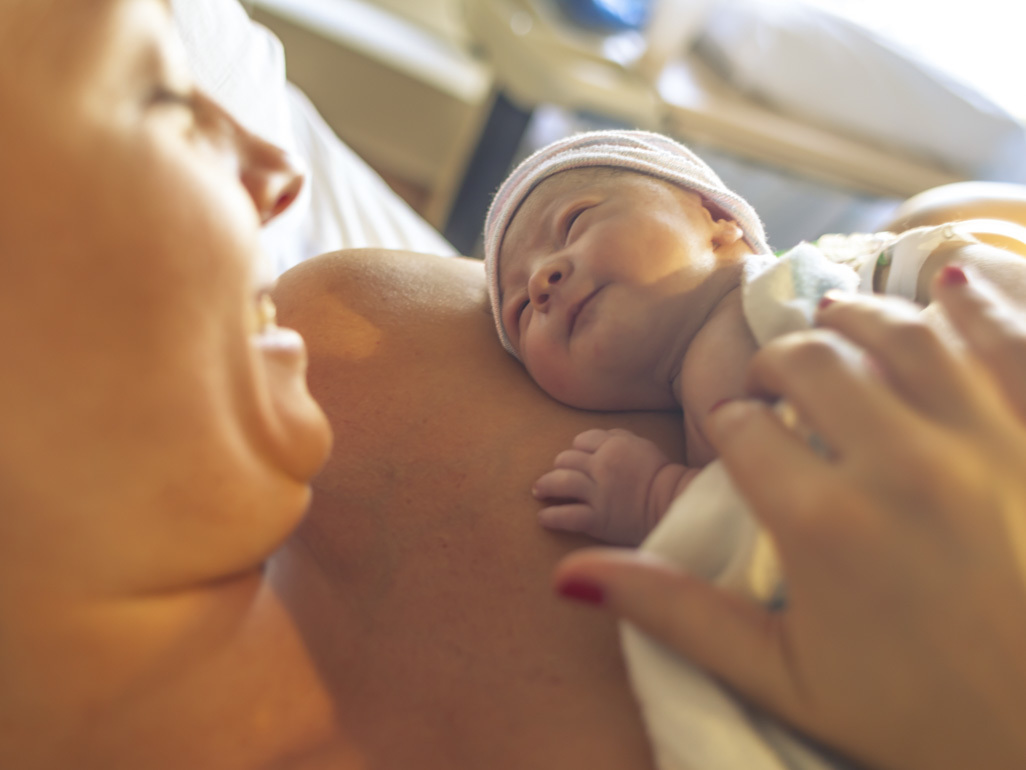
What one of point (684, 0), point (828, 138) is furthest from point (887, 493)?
point (828, 138)

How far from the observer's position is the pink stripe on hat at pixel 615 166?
95 cm

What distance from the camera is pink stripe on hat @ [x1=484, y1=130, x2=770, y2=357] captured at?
95 cm

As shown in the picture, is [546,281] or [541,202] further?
[541,202]

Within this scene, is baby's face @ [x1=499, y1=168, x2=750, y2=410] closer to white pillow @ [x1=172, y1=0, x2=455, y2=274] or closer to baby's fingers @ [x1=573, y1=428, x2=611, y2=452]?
baby's fingers @ [x1=573, y1=428, x2=611, y2=452]

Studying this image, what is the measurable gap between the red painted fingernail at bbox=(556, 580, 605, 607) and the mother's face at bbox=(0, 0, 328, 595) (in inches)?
8.5

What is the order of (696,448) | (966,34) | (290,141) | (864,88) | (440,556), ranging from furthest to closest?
(966,34) < (864,88) < (290,141) < (696,448) < (440,556)

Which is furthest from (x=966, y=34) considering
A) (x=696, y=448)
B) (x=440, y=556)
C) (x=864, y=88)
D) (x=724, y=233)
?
(x=440, y=556)

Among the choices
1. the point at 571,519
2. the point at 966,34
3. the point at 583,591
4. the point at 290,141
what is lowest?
the point at 290,141

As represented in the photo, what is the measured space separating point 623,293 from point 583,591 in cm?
44

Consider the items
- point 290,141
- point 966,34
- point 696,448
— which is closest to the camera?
point 696,448

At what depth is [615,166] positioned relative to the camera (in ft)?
3.15

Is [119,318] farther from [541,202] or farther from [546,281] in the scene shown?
[541,202]

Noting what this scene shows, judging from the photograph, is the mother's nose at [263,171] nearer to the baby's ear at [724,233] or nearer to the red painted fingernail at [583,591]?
the red painted fingernail at [583,591]

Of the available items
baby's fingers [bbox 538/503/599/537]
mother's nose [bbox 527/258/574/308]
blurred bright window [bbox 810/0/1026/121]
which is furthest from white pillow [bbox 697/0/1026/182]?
baby's fingers [bbox 538/503/599/537]
